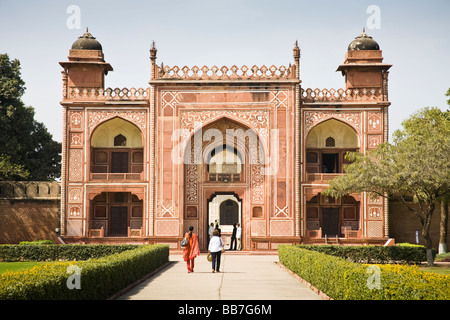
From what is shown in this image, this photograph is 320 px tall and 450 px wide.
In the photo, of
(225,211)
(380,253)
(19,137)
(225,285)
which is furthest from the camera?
(225,211)

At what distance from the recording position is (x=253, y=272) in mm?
17984

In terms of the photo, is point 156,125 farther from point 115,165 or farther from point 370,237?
point 370,237

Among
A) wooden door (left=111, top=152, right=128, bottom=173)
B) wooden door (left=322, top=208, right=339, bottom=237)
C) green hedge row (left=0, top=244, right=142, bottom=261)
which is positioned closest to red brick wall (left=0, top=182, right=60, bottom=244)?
wooden door (left=111, top=152, right=128, bottom=173)

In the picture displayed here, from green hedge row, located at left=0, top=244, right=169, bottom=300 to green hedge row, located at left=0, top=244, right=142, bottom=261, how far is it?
7536 mm

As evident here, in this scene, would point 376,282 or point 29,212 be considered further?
point 29,212

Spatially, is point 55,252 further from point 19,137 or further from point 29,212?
point 19,137

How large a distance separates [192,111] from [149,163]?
9.92 feet

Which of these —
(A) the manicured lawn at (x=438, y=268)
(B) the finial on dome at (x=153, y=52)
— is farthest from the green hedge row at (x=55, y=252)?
(A) the manicured lawn at (x=438, y=268)

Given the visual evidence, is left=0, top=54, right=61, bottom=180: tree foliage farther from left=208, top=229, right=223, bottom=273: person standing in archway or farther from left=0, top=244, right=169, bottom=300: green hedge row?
left=0, top=244, right=169, bottom=300: green hedge row

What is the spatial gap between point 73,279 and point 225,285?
180 inches

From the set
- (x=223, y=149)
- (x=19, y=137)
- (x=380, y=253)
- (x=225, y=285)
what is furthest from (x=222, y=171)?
(x=225, y=285)

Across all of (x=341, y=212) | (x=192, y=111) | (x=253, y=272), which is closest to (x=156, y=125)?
(x=192, y=111)

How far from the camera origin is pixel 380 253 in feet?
73.2

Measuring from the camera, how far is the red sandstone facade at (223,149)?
90.8 feet
